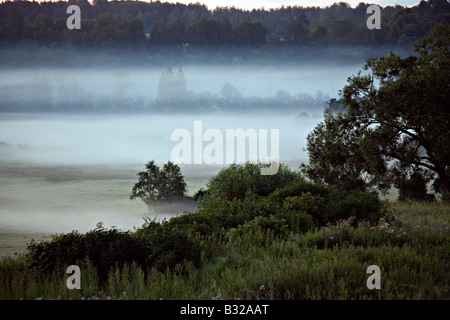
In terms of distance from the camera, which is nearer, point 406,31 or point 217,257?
point 217,257

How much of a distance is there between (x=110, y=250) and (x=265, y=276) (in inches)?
134

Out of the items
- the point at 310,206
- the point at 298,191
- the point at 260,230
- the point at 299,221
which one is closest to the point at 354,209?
the point at 310,206

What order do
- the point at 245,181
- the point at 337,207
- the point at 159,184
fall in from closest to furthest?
the point at 337,207 → the point at 245,181 → the point at 159,184

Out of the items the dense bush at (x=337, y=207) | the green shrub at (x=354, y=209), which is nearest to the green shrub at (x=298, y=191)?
the dense bush at (x=337, y=207)

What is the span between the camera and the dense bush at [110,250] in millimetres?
10250

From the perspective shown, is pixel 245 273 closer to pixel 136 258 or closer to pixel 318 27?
pixel 136 258

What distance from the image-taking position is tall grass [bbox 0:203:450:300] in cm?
839

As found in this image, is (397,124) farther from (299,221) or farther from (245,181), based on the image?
(299,221)

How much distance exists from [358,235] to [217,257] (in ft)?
12.4

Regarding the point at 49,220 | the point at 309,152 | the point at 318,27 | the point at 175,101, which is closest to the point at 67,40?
the point at 175,101

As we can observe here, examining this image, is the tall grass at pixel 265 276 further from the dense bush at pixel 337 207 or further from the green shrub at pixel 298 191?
the green shrub at pixel 298 191

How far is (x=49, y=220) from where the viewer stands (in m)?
50.9

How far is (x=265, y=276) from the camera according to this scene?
902 cm

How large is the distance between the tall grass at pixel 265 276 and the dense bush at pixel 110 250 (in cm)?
22
